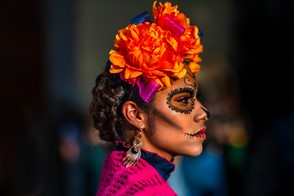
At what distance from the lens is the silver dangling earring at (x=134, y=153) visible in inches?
130

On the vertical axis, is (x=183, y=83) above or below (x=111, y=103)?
above

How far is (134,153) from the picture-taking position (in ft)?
10.9

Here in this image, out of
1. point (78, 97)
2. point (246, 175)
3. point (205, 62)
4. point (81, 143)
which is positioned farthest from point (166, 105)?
point (78, 97)

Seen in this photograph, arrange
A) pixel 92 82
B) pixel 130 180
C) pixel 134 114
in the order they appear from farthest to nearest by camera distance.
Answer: pixel 92 82
pixel 134 114
pixel 130 180

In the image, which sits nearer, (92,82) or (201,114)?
(201,114)

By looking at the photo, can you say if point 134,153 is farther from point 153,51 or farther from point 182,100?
point 153,51

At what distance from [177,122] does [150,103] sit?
139mm

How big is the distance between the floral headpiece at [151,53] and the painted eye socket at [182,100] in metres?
0.06

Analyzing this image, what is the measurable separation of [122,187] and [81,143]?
3.57 m

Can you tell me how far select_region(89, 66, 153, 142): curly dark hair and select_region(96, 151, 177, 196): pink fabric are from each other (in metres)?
0.12

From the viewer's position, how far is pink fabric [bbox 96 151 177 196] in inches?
127

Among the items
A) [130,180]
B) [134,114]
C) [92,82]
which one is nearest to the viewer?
[130,180]

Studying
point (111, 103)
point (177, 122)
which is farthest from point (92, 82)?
point (177, 122)

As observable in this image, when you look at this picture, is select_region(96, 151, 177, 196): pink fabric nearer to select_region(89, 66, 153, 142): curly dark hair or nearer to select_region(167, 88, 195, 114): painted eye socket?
select_region(89, 66, 153, 142): curly dark hair
